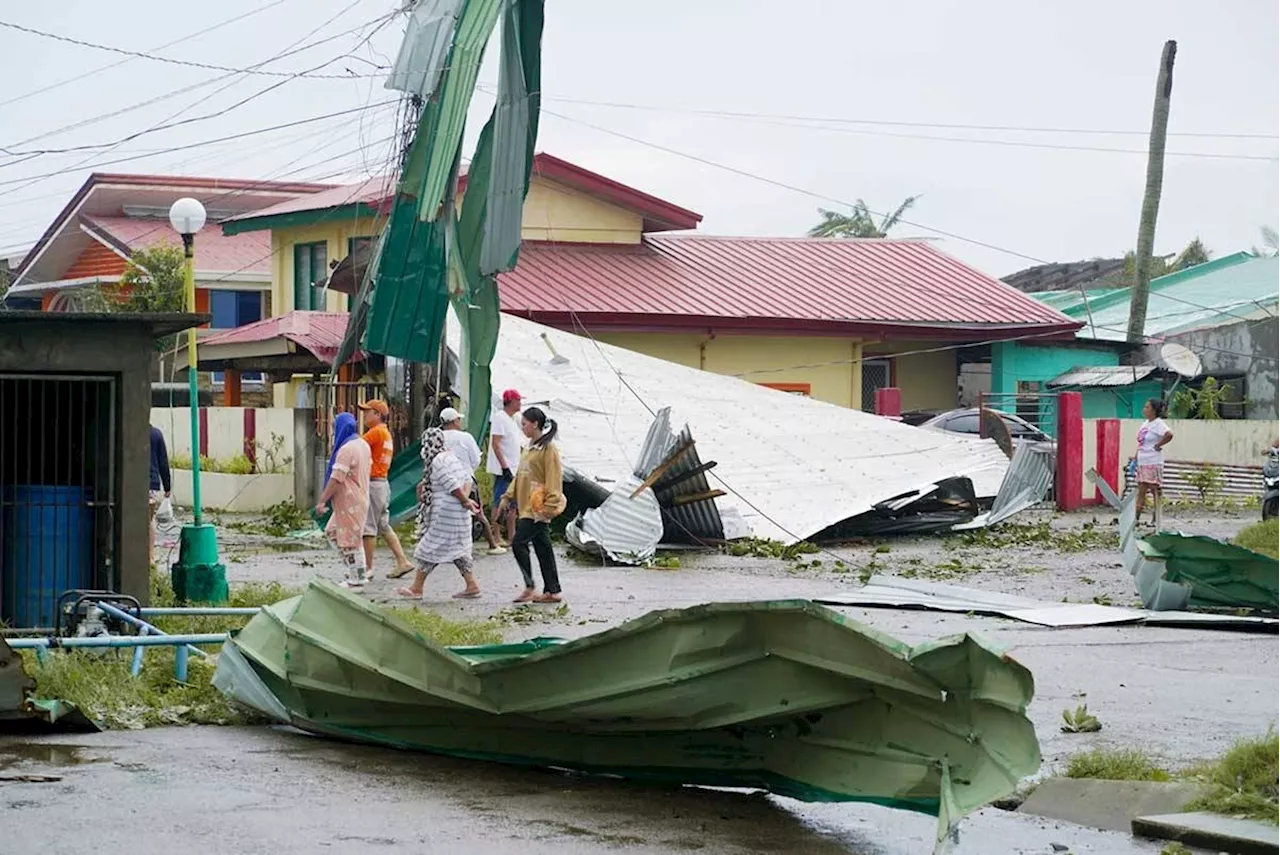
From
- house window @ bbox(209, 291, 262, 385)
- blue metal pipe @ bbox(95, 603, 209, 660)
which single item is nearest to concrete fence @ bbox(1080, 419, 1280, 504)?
blue metal pipe @ bbox(95, 603, 209, 660)

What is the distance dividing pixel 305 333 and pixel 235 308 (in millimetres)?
17537

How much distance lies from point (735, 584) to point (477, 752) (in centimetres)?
956

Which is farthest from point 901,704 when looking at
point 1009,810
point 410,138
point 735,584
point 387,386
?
point 387,386

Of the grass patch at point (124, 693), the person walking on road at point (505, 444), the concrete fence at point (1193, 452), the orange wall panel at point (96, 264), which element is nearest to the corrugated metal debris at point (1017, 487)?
the concrete fence at point (1193, 452)

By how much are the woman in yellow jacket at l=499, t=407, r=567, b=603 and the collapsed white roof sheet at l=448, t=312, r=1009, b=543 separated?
238 inches

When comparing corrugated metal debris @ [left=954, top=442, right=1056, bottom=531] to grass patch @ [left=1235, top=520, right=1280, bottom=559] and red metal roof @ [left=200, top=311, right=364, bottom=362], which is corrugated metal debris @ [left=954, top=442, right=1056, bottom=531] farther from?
red metal roof @ [left=200, top=311, right=364, bottom=362]

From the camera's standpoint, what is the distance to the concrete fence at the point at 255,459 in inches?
1053

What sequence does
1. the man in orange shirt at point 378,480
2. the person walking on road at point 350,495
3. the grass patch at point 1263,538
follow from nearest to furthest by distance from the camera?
the person walking on road at point 350,495 → the man in orange shirt at point 378,480 → the grass patch at point 1263,538

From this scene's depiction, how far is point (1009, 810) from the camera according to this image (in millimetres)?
7824

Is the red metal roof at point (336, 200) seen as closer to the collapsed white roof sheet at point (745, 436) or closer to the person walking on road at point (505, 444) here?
the collapsed white roof sheet at point (745, 436)

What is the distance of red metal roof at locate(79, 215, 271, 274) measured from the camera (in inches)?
1825

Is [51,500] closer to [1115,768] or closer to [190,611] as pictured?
[190,611]

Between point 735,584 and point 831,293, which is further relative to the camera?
point 831,293

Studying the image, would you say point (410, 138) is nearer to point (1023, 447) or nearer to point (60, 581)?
point (1023, 447)
